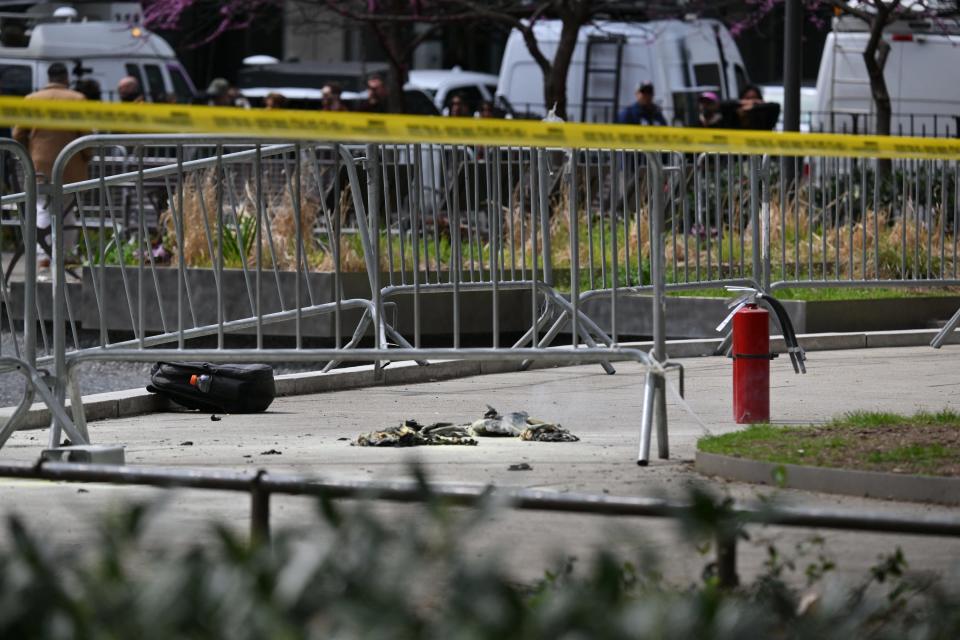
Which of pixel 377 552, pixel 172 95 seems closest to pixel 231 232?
pixel 377 552

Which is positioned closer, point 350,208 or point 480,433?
point 480,433

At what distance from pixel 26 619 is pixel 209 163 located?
736cm

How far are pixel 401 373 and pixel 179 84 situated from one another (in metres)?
17.9

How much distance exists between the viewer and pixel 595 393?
31.8 ft

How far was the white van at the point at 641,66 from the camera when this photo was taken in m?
25.9

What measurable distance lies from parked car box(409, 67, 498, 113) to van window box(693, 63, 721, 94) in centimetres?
414

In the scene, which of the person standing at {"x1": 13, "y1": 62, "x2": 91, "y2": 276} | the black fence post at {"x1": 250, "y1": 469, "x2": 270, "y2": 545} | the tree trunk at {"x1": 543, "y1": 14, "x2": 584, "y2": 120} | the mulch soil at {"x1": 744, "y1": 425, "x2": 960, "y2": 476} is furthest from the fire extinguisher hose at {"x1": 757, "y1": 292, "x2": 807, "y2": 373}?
the tree trunk at {"x1": 543, "y1": 14, "x2": 584, "y2": 120}

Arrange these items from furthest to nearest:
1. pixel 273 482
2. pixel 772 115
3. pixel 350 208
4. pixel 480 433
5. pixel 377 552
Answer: pixel 772 115 → pixel 350 208 → pixel 480 433 → pixel 273 482 → pixel 377 552

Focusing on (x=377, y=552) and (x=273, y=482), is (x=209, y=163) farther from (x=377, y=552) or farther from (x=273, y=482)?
(x=377, y=552)

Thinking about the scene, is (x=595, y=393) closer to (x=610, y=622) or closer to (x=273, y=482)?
(x=273, y=482)

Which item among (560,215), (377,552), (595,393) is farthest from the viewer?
(560,215)

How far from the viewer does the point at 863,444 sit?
6781 millimetres

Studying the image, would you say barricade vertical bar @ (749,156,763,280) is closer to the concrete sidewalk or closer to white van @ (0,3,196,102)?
the concrete sidewalk

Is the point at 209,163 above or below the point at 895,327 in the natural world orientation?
above
